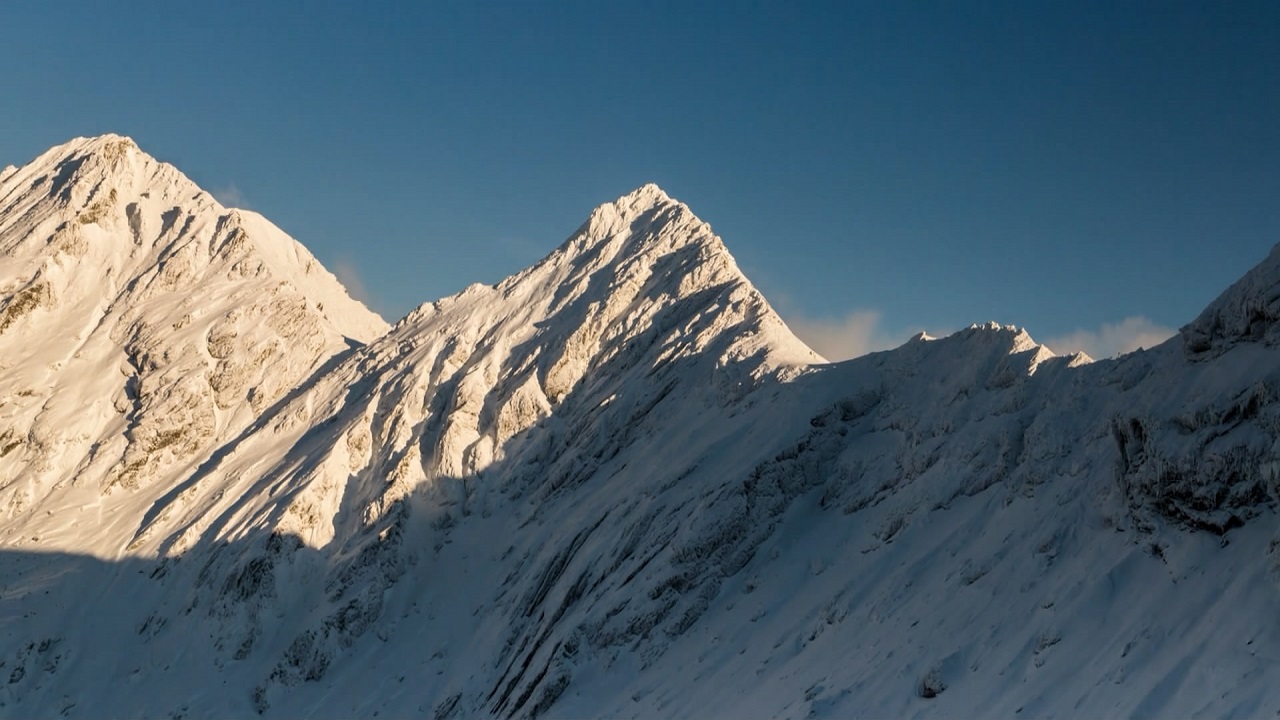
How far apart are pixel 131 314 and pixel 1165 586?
7578 cm

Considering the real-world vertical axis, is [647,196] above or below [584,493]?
above

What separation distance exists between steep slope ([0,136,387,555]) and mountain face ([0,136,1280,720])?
269 millimetres

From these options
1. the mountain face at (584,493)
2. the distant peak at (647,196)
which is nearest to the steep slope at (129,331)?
A: the mountain face at (584,493)

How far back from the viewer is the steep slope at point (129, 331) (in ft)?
236

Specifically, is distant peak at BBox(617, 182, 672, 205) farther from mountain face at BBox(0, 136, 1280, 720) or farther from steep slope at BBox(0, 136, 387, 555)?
steep slope at BBox(0, 136, 387, 555)

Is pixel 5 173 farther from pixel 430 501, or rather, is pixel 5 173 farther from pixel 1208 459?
pixel 1208 459

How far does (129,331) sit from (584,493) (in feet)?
144

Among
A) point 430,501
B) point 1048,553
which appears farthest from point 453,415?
point 1048,553

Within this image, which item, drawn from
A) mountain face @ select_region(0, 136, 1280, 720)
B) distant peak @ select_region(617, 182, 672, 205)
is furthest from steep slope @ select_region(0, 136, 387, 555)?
distant peak @ select_region(617, 182, 672, 205)

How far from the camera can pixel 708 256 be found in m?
67.6

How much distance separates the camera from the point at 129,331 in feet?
263

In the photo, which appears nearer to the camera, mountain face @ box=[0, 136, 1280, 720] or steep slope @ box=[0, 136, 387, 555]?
mountain face @ box=[0, 136, 1280, 720]

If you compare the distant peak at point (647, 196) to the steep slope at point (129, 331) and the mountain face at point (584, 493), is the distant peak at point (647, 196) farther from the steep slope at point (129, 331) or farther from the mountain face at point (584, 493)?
the steep slope at point (129, 331)

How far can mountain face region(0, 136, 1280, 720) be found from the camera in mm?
28078
